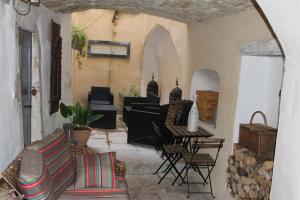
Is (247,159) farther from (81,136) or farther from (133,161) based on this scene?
(81,136)

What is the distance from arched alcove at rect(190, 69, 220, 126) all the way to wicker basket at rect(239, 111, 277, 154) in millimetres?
1087

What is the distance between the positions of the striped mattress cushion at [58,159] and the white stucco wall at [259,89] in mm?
1802

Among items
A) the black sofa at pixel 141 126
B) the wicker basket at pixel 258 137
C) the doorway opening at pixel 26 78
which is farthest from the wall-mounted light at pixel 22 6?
the black sofa at pixel 141 126

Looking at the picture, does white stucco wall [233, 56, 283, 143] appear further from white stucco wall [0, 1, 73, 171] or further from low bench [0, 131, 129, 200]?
white stucco wall [0, 1, 73, 171]

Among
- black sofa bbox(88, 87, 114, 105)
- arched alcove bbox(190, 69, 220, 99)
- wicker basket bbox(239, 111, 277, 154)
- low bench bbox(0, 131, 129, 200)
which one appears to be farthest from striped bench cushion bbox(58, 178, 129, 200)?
black sofa bbox(88, 87, 114, 105)

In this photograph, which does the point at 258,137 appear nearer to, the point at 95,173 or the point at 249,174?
the point at 249,174

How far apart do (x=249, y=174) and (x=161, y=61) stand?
5952mm

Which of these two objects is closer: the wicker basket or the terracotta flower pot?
the wicker basket

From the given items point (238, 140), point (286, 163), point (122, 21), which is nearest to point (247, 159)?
point (238, 140)

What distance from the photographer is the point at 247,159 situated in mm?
3082

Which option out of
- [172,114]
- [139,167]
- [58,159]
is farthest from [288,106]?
[139,167]

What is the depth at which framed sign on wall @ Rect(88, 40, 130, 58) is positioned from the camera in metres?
8.70

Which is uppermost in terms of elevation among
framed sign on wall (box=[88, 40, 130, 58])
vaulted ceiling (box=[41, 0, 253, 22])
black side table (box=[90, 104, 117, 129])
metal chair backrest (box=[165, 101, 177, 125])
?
vaulted ceiling (box=[41, 0, 253, 22])

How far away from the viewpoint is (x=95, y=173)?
280 centimetres
